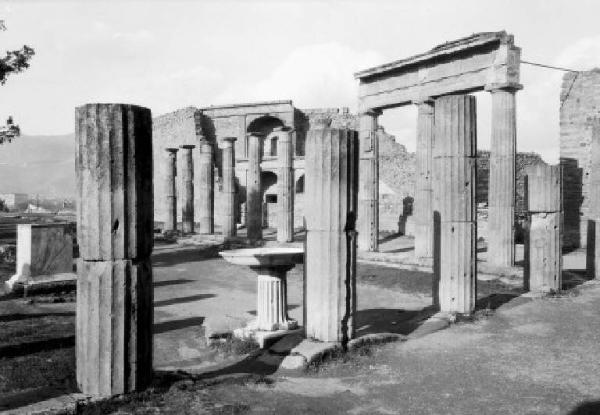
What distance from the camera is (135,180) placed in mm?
5480

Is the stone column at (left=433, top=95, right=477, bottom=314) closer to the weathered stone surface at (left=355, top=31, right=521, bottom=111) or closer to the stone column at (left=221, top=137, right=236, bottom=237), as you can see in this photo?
the weathered stone surface at (left=355, top=31, right=521, bottom=111)

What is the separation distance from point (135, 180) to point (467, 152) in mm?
5883

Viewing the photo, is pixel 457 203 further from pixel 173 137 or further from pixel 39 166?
pixel 39 166

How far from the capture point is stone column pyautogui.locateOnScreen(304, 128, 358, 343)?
735 centimetres

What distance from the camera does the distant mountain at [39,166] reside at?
125625 millimetres

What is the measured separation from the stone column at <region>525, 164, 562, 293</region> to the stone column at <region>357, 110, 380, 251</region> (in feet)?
22.0

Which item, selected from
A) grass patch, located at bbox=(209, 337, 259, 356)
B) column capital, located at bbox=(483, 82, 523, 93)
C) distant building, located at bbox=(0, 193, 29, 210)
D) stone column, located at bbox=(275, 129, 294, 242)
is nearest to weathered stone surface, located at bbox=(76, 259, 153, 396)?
grass patch, located at bbox=(209, 337, 259, 356)

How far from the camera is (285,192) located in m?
21.3

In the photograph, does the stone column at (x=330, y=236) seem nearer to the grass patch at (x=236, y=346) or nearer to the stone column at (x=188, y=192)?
the grass patch at (x=236, y=346)

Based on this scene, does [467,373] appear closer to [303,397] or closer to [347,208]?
[303,397]

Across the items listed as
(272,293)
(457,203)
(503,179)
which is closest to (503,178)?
(503,179)

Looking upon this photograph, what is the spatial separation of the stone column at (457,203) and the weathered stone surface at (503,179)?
5075mm

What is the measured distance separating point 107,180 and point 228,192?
17.2 m

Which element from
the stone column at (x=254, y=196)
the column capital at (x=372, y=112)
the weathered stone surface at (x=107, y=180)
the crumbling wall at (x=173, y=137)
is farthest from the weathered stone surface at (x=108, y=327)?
the crumbling wall at (x=173, y=137)
